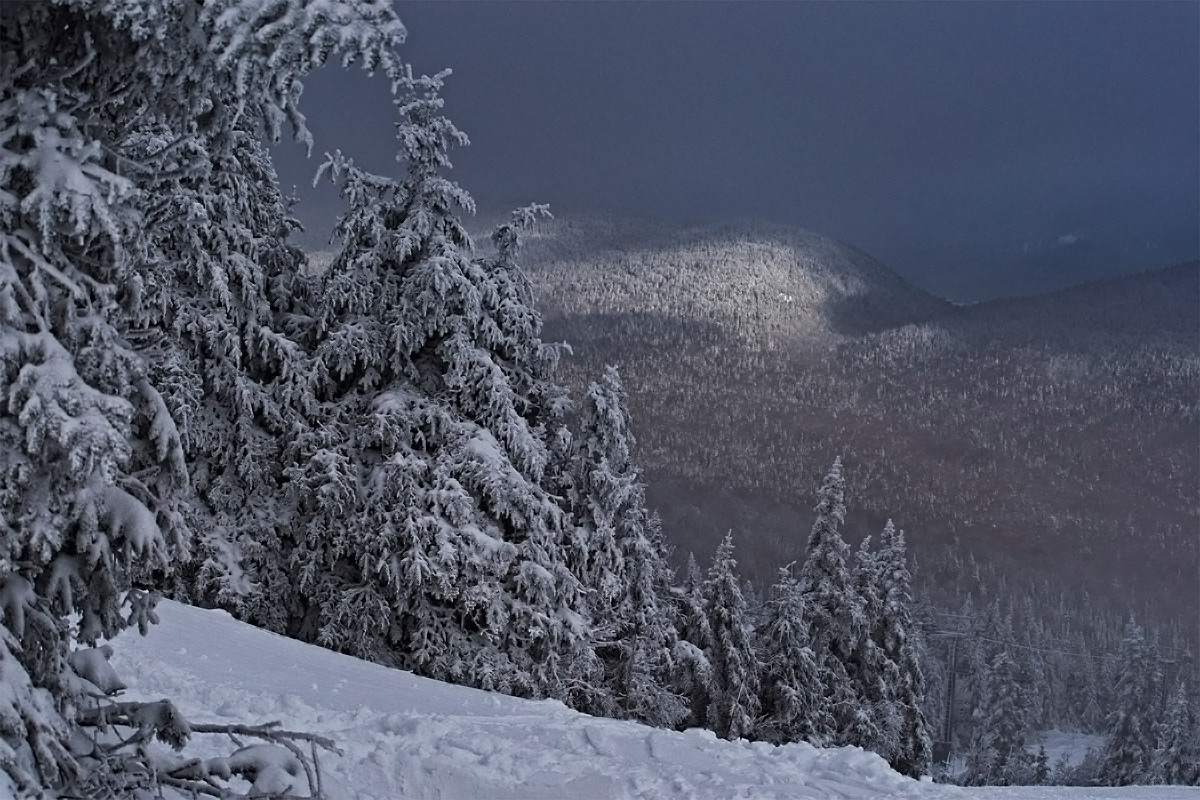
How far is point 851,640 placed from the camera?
109ft

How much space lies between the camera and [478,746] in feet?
30.4

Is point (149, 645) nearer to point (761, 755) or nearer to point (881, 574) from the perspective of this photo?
point (761, 755)

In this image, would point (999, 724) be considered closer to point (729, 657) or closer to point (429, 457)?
point (729, 657)

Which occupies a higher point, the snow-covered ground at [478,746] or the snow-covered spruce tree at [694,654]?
the snow-covered spruce tree at [694,654]

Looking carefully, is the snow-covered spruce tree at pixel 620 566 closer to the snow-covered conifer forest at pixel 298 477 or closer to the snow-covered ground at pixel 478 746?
the snow-covered conifer forest at pixel 298 477

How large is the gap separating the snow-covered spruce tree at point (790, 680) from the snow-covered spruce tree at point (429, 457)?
530 inches

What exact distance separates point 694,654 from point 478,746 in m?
18.1

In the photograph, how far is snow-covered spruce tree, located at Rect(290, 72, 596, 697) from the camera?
688 inches

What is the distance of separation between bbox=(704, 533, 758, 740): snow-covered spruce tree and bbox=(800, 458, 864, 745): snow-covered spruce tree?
3219mm

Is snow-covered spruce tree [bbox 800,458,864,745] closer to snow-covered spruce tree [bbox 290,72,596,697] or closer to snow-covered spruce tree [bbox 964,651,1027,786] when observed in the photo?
snow-covered spruce tree [bbox 290,72,596,697]

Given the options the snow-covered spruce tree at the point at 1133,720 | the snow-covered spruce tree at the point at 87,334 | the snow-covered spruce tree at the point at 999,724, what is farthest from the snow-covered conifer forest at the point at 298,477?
the snow-covered spruce tree at the point at 999,724

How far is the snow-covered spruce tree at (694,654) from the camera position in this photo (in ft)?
88.4

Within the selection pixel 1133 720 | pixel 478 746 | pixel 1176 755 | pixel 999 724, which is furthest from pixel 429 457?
pixel 999 724

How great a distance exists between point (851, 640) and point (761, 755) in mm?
24270
